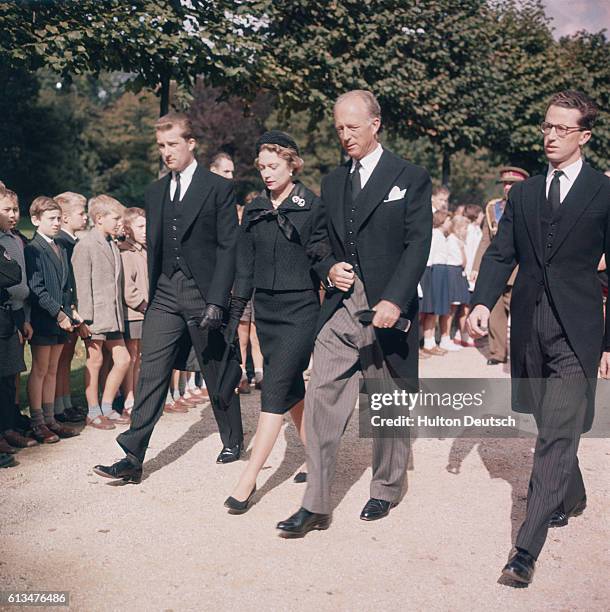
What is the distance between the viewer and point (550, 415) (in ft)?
15.2

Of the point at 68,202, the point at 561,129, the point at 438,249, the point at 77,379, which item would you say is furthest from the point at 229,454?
the point at 438,249

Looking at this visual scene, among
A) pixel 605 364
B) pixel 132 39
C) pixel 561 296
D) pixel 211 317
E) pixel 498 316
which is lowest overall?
pixel 498 316

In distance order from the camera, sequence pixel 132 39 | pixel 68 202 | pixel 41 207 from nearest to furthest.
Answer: pixel 41 207 < pixel 68 202 < pixel 132 39

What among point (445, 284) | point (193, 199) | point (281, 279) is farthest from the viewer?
point (445, 284)

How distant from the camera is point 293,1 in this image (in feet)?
61.7

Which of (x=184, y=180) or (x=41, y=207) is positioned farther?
(x=41, y=207)

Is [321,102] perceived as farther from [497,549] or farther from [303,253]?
[497,549]

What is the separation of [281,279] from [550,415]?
179 cm

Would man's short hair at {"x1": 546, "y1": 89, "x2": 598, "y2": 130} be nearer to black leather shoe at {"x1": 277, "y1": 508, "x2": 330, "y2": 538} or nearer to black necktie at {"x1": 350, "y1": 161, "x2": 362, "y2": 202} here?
black necktie at {"x1": 350, "y1": 161, "x2": 362, "y2": 202}

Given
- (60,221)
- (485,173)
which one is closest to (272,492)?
(60,221)

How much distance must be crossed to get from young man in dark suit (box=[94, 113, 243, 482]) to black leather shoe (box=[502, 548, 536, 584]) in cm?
248

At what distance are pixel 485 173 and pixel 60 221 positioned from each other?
49.7 m

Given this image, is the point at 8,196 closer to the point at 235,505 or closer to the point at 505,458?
the point at 235,505

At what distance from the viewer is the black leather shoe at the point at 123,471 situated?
5.88 meters
